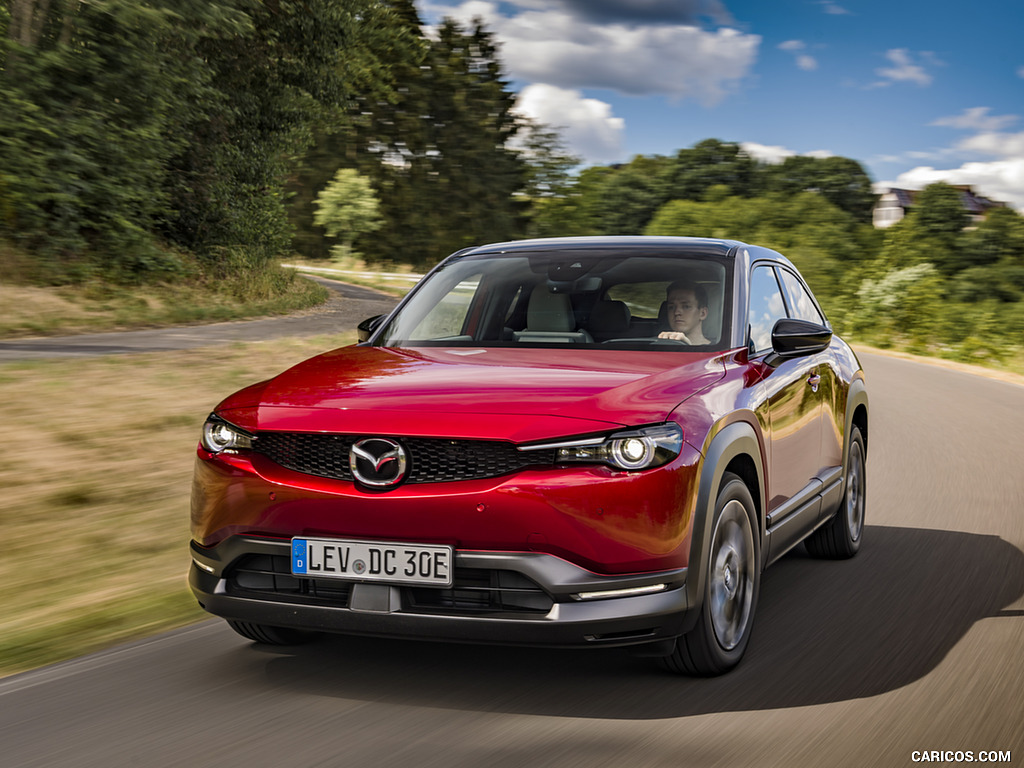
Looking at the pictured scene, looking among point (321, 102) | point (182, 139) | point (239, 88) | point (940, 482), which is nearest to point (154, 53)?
point (182, 139)

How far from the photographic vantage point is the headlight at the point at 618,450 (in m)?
3.59

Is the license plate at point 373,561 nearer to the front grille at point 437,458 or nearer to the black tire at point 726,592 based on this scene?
the front grille at point 437,458

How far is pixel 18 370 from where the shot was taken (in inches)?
447

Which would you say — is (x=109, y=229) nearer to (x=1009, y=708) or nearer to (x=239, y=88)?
(x=239, y=88)

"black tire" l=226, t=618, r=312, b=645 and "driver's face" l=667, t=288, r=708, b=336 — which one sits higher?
"driver's face" l=667, t=288, r=708, b=336

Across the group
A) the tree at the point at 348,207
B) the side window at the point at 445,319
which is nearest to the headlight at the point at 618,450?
the side window at the point at 445,319

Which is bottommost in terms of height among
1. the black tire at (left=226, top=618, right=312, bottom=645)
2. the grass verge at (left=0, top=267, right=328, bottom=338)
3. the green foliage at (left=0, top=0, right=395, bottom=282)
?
the grass verge at (left=0, top=267, right=328, bottom=338)

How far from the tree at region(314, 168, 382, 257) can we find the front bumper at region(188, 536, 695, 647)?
253 ft

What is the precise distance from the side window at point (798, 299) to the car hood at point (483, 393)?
166 centimetres

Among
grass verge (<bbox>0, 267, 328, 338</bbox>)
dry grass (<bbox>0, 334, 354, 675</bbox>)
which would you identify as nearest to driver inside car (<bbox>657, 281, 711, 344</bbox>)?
dry grass (<bbox>0, 334, 354, 675</bbox>)

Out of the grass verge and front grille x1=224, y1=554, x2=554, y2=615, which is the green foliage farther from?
front grille x1=224, y1=554, x2=554, y2=615

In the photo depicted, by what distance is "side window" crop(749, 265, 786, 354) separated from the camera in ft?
16.7

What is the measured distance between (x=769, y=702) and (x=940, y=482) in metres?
5.38

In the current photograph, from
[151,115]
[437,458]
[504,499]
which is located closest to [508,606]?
[504,499]
